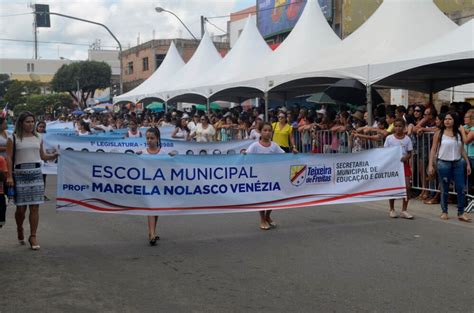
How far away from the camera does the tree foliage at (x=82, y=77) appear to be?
202 ft

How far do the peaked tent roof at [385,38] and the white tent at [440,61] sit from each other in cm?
48

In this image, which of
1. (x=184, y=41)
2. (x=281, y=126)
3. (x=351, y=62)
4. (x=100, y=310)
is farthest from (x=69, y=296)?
(x=184, y=41)

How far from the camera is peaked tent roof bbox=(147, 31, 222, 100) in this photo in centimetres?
2407

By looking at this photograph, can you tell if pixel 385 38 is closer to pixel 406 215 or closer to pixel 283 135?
pixel 283 135

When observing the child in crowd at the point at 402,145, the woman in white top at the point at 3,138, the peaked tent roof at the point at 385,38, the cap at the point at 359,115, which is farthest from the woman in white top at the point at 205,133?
the woman in white top at the point at 3,138

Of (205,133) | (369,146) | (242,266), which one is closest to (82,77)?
(205,133)

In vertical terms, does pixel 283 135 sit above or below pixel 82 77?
below

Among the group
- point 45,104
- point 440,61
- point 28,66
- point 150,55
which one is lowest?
point 440,61

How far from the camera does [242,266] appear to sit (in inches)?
240

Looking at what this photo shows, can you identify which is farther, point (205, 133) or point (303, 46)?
point (303, 46)

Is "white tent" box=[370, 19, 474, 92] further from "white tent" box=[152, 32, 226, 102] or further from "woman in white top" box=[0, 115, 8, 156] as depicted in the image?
"white tent" box=[152, 32, 226, 102]

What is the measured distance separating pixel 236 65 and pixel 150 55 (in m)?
31.4

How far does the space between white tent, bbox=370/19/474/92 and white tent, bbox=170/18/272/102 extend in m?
6.06

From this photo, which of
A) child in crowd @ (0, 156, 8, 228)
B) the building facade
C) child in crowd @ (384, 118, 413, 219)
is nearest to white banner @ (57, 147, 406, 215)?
child in crowd @ (384, 118, 413, 219)
